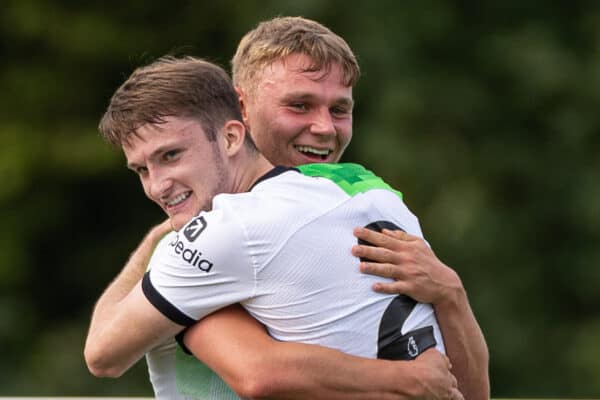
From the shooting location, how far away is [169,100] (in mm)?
2896

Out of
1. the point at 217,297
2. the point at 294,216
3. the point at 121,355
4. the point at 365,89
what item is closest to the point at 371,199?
the point at 294,216

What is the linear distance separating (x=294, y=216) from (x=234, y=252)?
0.49 ft

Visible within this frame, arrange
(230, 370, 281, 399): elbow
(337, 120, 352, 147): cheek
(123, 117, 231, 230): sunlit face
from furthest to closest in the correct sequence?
(337, 120, 352, 147): cheek, (123, 117, 231, 230): sunlit face, (230, 370, 281, 399): elbow

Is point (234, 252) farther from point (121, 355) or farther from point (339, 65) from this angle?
point (339, 65)

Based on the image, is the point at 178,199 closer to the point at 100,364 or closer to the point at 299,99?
the point at 100,364

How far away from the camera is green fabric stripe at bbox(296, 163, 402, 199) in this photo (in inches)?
111

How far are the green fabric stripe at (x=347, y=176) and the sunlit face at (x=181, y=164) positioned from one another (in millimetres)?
209

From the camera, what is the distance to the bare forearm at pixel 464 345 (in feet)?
9.61

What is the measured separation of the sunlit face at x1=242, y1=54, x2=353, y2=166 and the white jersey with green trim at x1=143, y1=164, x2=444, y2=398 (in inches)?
24.7

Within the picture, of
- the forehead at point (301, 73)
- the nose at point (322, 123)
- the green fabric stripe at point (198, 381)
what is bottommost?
the green fabric stripe at point (198, 381)

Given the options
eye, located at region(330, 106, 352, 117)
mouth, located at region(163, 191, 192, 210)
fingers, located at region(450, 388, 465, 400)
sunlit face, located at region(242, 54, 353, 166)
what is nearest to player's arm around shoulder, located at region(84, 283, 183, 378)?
mouth, located at region(163, 191, 192, 210)

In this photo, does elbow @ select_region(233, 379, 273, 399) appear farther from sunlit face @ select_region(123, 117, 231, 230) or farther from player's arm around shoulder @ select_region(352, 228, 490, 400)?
sunlit face @ select_region(123, 117, 231, 230)

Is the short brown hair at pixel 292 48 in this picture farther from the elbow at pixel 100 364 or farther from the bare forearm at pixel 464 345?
the elbow at pixel 100 364

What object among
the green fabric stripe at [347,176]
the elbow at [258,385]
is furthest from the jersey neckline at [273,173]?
the elbow at [258,385]
